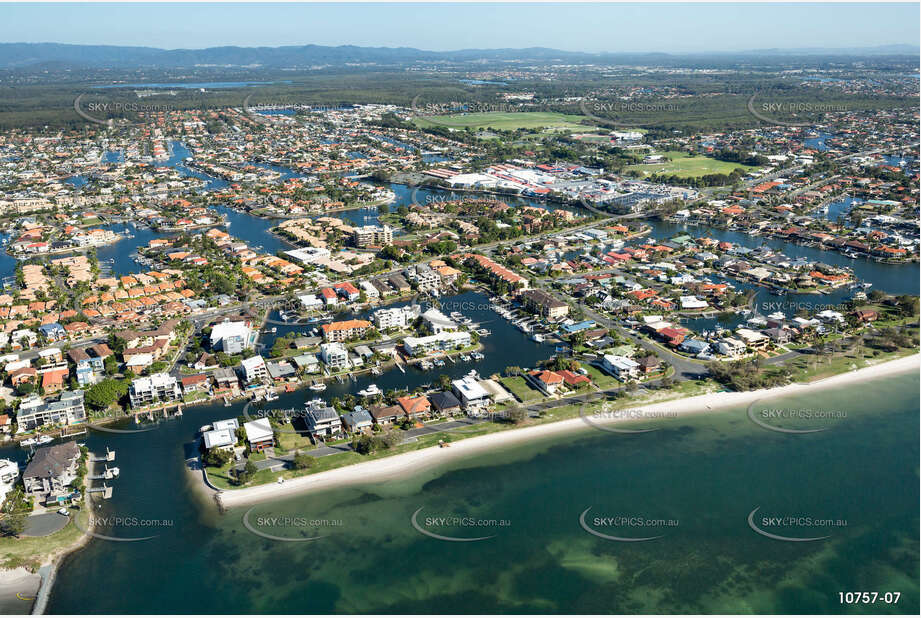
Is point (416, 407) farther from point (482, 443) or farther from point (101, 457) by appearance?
point (101, 457)

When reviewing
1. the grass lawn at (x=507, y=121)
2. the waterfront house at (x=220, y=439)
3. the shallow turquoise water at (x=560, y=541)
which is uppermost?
the grass lawn at (x=507, y=121)

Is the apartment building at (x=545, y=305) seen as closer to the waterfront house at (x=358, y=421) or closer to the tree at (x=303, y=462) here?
the waterfront house at (x=358, y=421)

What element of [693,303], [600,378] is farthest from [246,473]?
[693,303]

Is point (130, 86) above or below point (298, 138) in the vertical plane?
above

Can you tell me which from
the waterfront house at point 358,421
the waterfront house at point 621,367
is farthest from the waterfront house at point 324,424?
the waterfront house at point 621,367

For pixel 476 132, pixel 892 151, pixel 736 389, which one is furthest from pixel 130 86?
pixel 736 389

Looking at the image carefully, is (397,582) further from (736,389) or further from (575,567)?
(736,389)
